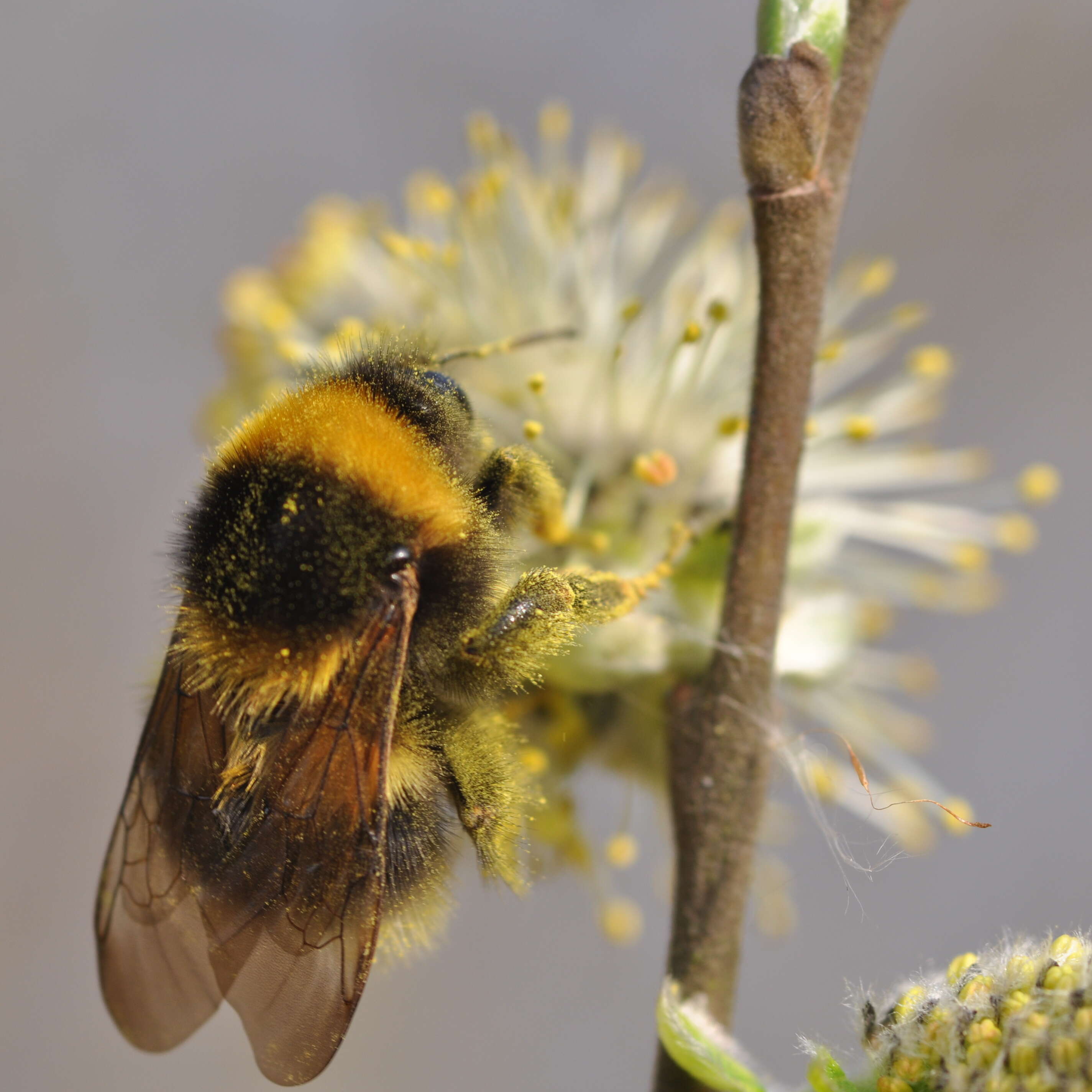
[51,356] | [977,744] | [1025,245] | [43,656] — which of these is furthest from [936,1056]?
[51,356]

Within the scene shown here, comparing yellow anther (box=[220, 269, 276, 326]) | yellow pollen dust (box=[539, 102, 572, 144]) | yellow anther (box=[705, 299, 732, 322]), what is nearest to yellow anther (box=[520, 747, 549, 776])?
yellow anther (box=[705, 299, 732, 322])

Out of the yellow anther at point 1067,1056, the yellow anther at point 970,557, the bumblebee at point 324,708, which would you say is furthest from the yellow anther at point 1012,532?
the yellow anther at point 1067,1056

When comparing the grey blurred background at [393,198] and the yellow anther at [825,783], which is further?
the grey blurred background at [393,198]

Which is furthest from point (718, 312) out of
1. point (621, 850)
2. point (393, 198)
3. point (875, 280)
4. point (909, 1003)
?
point (393, 198)

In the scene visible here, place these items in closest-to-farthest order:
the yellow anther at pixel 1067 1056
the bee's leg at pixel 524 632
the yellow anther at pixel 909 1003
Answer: the yellow anther at pixel 1067 1056
the yellow anther at pixel 909 1003
the bee's leg at pixel 524 632

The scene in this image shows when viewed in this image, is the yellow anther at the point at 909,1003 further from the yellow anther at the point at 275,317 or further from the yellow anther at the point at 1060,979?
the yellow anther at the point at 275,317

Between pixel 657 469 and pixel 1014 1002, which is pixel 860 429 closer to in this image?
pixel 657 469
